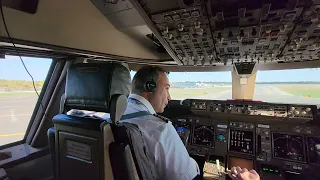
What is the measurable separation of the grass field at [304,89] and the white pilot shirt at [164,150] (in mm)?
2269

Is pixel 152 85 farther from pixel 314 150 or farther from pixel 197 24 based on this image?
pixel 314 150

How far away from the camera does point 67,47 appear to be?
5.28 ft

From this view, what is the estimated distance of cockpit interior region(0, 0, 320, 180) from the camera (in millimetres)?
1069

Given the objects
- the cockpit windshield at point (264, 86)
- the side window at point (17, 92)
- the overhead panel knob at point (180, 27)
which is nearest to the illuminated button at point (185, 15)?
the overhead panel knob at point (180, 27)

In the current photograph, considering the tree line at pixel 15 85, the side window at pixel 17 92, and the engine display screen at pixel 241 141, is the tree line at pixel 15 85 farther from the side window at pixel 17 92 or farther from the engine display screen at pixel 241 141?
the engine display screen at pixel 241 141

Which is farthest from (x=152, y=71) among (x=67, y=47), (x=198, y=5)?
(x=67, y=47)

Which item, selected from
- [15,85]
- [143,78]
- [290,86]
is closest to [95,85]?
[143,78]

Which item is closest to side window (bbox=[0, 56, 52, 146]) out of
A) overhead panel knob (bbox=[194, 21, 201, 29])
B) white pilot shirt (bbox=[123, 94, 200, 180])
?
white pilot shirt (bbox=[123, 94, 200, 180])

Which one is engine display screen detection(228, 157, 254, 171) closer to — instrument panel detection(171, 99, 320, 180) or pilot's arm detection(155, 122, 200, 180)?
instrument panel detection(171, 99, 320, 180)

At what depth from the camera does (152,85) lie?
1418 mm

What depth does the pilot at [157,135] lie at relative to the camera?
111 centimetres

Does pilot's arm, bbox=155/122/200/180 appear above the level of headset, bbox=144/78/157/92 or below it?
below

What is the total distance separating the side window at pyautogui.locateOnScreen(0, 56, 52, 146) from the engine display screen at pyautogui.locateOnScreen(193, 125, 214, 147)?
2.02 meters

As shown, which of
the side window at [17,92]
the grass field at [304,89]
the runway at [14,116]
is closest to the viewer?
the side window at [17,92]
